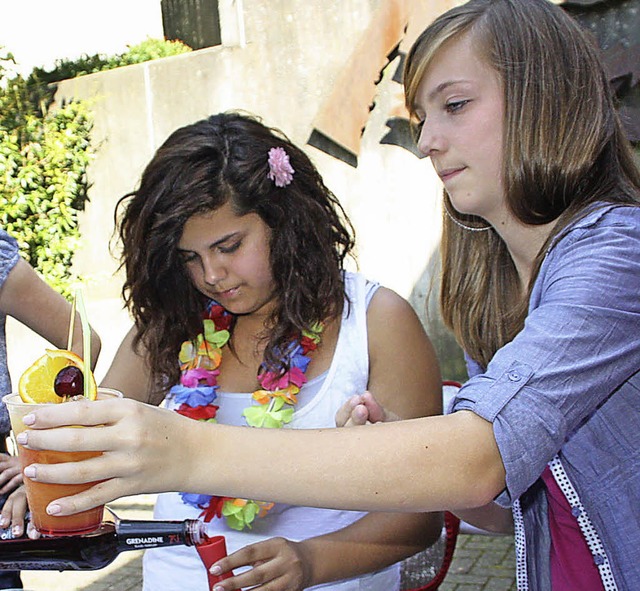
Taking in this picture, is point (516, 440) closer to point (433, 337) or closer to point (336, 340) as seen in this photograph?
point (336, 340)

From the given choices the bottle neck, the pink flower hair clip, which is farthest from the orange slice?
the pink flower hair clip

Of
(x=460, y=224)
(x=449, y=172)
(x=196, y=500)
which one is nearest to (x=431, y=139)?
(x=449, y=172)

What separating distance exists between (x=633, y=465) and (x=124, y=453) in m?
0.82

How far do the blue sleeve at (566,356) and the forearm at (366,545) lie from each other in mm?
815

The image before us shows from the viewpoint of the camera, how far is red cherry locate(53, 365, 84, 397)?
1.14m

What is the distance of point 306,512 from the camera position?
2.03 meters

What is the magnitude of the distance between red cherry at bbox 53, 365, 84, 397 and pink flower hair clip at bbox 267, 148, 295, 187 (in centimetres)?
121

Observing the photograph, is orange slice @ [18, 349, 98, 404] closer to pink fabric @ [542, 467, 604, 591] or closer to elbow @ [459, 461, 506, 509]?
elbow @ [459, 461, 506, 509]

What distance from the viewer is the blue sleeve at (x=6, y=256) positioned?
2.46 m

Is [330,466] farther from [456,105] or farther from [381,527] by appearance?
[381,527]

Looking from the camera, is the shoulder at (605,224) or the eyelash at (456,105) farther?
the eyelash at (456,105)

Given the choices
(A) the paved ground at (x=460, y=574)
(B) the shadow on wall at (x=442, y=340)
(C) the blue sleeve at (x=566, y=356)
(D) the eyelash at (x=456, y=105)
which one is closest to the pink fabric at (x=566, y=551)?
(C) the blue sleeve at (x=566, y=356)

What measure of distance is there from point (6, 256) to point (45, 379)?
1.43 metres

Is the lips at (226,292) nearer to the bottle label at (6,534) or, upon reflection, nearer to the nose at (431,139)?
the nose at (431,139)
